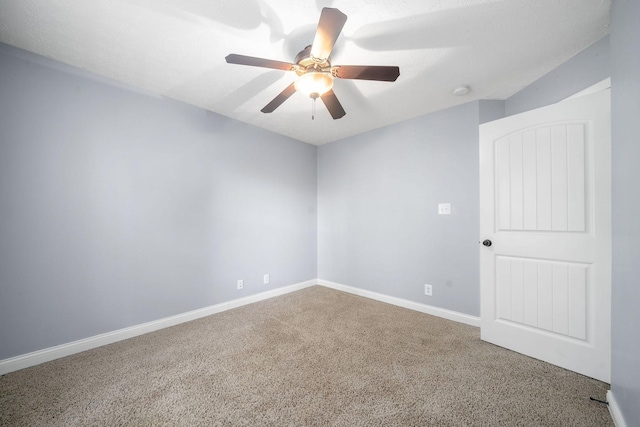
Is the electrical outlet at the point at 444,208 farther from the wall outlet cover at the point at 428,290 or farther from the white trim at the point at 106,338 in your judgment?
the white trim at the point at 106,338

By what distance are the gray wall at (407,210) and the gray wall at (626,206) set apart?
3.88ft

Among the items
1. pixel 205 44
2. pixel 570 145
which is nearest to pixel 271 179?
pixel 205 44

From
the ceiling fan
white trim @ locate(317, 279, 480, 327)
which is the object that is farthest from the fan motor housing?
white trim @ locate(317, 279, 480, 327)

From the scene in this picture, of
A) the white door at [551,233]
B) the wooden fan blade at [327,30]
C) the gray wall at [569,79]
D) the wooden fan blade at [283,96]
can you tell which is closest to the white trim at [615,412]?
the white door at [551,233]

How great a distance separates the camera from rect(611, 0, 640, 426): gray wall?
1.13m

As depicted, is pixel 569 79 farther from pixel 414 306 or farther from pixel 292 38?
pixel 414 306

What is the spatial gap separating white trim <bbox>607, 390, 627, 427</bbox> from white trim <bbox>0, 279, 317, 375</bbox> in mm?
3209

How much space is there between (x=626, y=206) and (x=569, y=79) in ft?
4.44

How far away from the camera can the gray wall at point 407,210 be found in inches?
104

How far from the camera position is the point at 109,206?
2.16 m

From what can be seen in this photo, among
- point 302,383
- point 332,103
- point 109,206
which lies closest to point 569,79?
point 332,103

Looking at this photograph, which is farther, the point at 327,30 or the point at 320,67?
the point at 320,67

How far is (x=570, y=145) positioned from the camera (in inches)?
68.9

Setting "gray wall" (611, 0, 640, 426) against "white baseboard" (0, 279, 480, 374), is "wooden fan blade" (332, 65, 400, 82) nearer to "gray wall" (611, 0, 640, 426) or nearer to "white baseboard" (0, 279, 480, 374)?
"gray wall" (611, 0, 640, 426)
